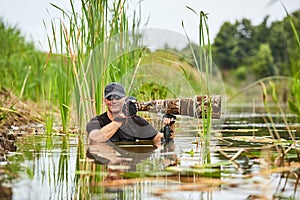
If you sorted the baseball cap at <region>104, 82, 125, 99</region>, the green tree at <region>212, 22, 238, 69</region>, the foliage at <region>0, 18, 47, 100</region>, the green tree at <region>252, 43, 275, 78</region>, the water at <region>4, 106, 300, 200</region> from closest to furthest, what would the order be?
the water at <region>4, 106, 300, 200</region>, the baseball cap at <region>104, 82, 125, 99</region>, the foliage at <region>0, 18, 47, 100</region>, the green tree at <region>252, 43, 275, 78</region>, the green tree at <region>212, 22, 238, 69</region>

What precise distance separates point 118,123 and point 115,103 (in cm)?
17

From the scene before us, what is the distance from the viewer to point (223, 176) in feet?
10.5

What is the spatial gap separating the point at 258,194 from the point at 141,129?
7.62 ft

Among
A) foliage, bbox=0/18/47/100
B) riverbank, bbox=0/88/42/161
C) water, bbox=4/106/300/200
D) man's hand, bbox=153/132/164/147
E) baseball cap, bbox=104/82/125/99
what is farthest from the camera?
foliage, bbox=0/18/47/100

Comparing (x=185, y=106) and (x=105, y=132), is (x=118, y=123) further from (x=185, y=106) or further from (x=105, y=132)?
(x=185, y=106)

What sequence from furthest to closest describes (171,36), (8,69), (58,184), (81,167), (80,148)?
(8,69)
(171,36)
(80,148)
(81,167)
(58,184)

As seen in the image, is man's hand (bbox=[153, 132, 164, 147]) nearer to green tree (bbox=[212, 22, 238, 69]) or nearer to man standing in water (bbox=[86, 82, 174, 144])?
man standing in water (bbox=[86, 82, 174, 144])

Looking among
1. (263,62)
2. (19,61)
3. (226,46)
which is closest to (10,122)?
(19,61)

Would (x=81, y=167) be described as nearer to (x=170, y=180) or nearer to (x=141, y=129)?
(x=170, y=180)

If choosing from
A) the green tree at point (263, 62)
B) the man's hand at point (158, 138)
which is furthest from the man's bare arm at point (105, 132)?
the green tree at point (263, 62)

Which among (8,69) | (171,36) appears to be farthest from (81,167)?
(8,69)

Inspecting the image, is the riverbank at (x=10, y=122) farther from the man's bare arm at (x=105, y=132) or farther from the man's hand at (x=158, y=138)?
the man's hand at (x=158, y=138)

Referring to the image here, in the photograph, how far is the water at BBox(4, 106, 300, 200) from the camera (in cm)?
274

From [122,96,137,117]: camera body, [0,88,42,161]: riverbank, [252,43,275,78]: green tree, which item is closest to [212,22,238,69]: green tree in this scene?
[252,43,275,78]: green tree
